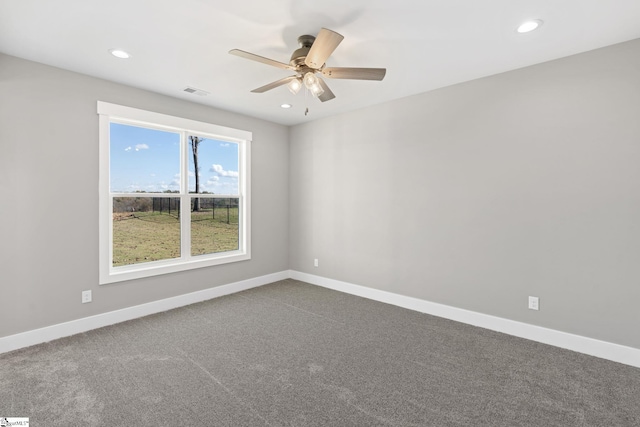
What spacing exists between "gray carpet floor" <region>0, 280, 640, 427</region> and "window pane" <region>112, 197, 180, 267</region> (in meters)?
0.90

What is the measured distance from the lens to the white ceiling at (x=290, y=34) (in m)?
2.05

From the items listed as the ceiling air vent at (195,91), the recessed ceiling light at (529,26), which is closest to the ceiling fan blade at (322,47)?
the recessed ceiling light at (529,26)

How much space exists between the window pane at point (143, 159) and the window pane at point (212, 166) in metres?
0.22

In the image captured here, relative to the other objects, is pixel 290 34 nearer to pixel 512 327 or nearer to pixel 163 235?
pixel 163 235

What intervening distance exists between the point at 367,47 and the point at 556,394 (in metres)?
2.98

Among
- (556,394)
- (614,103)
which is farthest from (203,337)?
(614,103)

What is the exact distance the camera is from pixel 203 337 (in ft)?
9.78

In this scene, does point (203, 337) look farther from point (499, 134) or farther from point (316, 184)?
point (499, 134)

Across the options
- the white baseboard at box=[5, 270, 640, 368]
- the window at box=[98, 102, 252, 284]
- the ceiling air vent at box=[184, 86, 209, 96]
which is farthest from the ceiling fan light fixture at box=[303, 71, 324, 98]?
the white baseboard at box=[5, 270, 640, 368]

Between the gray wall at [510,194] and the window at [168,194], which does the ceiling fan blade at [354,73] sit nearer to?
the gray wall at [510,194]

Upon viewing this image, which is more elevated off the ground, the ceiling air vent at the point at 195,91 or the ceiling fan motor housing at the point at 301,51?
the ceiling air vent at the point at 195,91

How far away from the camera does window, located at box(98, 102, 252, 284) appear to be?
3.42 m

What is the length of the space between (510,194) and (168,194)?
397 centimetres

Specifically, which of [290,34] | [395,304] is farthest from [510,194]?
[290,34]
